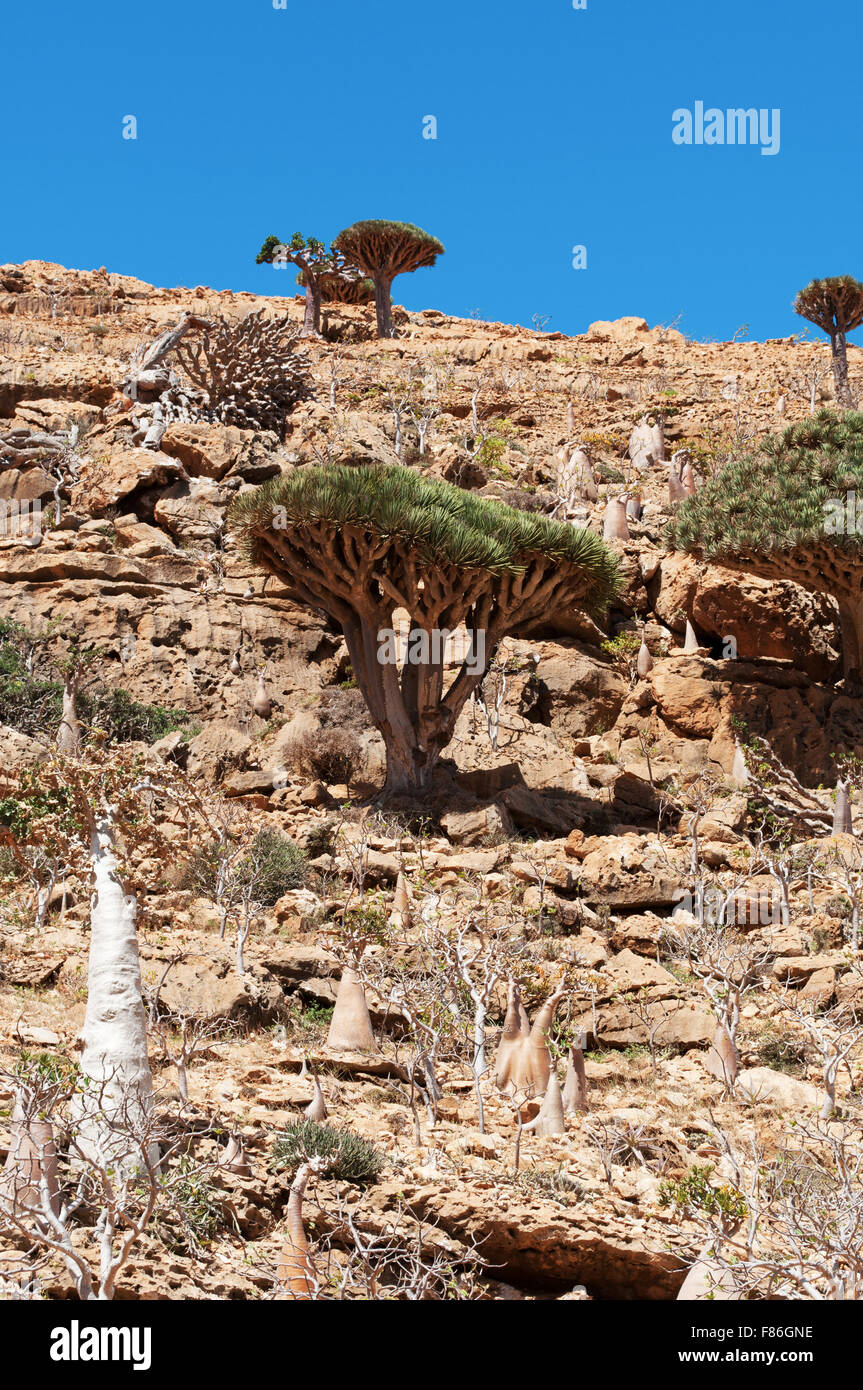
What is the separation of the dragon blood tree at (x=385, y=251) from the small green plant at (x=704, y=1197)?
2980 centimetres

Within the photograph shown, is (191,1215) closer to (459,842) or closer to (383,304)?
(459,842)

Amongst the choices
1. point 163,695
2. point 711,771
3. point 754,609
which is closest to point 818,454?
point 754,609

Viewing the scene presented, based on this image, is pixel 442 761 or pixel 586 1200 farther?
pixel 442 761

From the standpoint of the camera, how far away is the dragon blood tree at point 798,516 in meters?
17.4

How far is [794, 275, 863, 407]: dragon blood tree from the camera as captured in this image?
3044 centimetres

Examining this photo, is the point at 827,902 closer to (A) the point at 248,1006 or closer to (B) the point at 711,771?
(B) the point at 711,771

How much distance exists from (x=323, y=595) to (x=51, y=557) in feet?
18.8

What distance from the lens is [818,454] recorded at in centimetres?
1845

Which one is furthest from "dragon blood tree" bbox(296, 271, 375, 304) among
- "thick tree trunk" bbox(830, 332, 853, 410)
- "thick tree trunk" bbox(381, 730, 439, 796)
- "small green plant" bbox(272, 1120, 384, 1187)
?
"small green plant" bbox(272, 1120, 384, 1187)

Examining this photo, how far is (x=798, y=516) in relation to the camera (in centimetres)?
1736

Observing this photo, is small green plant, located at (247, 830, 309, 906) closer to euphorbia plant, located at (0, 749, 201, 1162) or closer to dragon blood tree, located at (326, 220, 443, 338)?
euphorbia plant, located at (0, 749, 201, 1162)

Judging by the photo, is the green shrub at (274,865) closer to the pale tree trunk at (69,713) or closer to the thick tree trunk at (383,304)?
the pale tree trunk at (69,713)

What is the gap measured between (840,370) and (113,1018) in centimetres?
2745

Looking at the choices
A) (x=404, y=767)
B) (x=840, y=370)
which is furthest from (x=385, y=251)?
(x=404, y=767)
